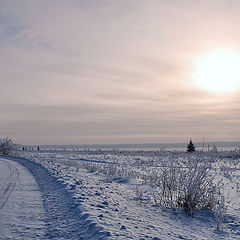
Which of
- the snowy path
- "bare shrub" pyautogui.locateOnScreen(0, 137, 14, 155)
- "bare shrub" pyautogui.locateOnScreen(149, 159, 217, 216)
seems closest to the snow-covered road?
the snowy path

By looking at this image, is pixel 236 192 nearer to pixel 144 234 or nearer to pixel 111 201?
pixel 111 201

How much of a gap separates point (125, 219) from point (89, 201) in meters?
2.03

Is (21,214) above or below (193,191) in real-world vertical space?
below

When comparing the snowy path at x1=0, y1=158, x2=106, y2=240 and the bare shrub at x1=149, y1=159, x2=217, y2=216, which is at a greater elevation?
the bare shrub at x1=149, y1=159, x2=217, y2=216

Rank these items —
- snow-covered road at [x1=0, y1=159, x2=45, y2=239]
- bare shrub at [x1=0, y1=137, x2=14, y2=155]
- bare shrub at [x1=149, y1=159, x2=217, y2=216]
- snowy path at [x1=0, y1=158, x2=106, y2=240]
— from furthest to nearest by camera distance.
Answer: bare shrub at [x1=0, y1=137, x2=14, y2=155], bare shrub at [x1=149, y1=159, x2=217, y2=216], snow-covered road at [x1=0, y1=159, x2=45, y2=239], snowy path at [x1=0, y1=158, x2=106, y2=240]

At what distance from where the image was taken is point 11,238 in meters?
6.02

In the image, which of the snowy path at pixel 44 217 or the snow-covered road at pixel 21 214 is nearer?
the snowy path at pixel 44 217

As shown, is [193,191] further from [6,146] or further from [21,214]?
[6,146]

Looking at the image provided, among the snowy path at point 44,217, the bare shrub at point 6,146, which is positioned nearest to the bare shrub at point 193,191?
the snowy path at point 44,217

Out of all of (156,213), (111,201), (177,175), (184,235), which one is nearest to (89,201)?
(111,201)

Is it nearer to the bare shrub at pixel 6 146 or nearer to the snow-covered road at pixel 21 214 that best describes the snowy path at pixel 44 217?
the snow-covered road at pixel 21 214

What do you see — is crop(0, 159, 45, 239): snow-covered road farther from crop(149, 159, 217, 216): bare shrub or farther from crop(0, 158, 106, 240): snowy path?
crop(149, 159, 217, 216): bare shrub

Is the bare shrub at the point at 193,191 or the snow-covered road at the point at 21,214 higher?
the bare shrub at the point at 193,191

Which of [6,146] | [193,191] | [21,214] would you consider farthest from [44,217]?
[6,146]
